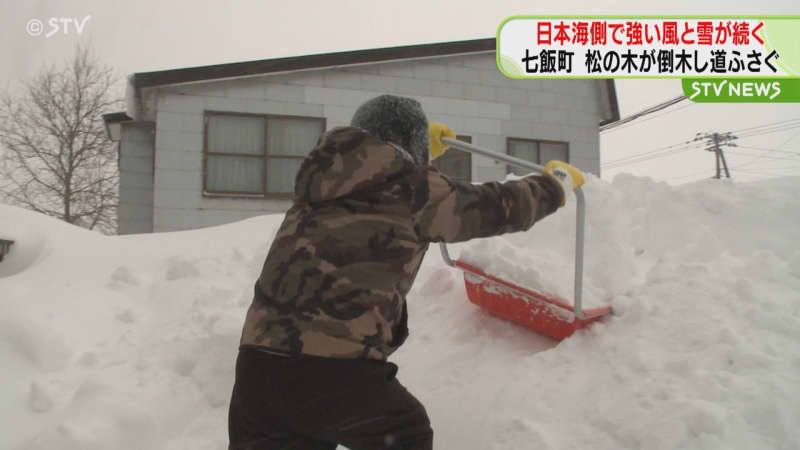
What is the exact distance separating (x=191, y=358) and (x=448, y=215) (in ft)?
7.37

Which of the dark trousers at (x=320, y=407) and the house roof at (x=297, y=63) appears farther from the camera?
the house roof at (x=297, y=63)

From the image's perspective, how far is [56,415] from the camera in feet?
8.29

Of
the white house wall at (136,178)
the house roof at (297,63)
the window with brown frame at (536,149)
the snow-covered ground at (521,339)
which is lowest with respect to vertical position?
the snow-covered ground at (521,339)

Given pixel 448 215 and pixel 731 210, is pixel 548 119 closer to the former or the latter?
pixel 731 210

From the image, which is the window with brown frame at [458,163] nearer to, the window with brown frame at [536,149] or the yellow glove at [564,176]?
the window with brown frame at [536,149]

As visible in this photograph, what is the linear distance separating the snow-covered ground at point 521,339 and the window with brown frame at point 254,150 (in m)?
3.55

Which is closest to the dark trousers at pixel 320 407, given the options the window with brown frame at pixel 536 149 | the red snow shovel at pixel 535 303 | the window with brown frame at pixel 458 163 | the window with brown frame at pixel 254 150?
the red snow shovel at pixel 535 303

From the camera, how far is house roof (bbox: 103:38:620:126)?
7.41 meters

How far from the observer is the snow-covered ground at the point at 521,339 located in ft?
6.67

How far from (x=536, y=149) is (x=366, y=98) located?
10.5 ft

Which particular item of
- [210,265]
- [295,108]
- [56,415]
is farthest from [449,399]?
[295,108]

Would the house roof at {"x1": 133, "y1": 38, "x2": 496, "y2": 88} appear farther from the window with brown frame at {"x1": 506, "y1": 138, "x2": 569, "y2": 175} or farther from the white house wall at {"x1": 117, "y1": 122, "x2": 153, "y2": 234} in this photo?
the window with brown frame at {"x1": 506, "y1": 138, "x2": 569, "y2": 175}

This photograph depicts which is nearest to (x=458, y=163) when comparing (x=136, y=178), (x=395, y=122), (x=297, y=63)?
(x=297, y=63)

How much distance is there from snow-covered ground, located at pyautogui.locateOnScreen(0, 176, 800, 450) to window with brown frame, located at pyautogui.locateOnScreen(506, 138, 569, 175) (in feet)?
16.8
